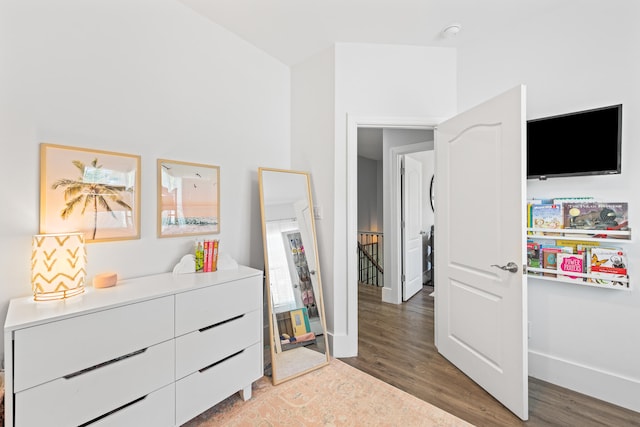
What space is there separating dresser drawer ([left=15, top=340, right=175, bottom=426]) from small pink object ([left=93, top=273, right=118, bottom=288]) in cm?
44

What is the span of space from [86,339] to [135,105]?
141 cm

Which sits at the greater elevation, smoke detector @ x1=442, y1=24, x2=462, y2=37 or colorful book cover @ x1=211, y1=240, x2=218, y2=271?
smoke detector @ x1=442, y1=24, x2=462, y2=37

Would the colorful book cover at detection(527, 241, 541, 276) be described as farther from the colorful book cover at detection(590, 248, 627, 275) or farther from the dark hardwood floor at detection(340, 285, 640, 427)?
the dark hardwood floor at detection(340, 285, 640, 427)

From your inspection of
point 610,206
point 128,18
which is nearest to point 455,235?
point 610,206

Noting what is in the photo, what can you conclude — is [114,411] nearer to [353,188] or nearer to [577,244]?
[353,188]

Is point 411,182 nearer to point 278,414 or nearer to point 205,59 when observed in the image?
point 205,59

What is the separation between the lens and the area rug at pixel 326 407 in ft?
5.41

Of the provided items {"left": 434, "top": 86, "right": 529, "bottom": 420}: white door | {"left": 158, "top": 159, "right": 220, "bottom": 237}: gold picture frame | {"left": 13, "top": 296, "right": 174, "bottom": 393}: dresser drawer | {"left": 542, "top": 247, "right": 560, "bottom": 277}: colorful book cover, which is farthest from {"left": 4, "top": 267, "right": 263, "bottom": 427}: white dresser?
{"left": 542, "top": 247, "right": 560, "bottom": 277}: colorful book cover

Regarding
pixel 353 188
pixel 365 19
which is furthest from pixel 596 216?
pixel 365 19

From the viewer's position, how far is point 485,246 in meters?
1.95

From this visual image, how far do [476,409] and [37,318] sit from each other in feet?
7.85

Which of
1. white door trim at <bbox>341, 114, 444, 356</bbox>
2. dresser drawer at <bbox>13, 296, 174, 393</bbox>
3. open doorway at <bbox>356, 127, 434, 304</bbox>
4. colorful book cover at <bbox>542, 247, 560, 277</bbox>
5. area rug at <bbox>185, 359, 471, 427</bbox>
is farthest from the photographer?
open doorway at <bbox>356, 127, 434, 304</bbox>

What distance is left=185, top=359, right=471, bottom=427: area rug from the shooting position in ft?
5.41

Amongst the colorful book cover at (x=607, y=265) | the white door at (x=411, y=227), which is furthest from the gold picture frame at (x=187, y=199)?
the colorful book cover at (x=607, y=265)
